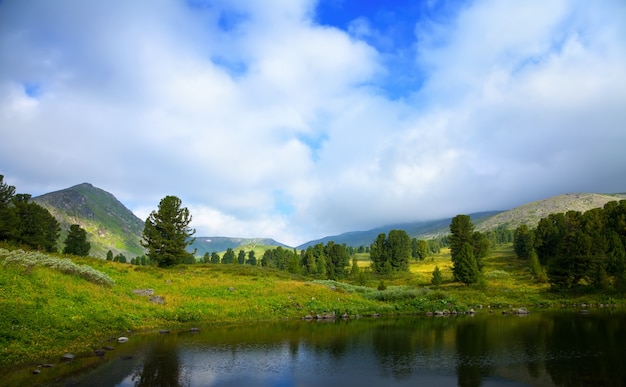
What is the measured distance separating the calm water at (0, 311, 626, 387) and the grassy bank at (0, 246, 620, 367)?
3.70 meters

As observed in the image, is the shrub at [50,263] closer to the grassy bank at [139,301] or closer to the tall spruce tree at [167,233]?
the grassy bank at [139,301]

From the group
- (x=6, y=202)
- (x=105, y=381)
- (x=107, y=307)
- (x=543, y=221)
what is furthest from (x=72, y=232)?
(x=543, y=221)

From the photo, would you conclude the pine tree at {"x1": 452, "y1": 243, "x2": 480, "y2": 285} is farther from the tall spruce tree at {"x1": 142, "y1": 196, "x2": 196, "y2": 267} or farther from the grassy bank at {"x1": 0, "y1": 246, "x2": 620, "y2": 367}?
the tall spruce tree at {"x1": 142, "y1": 196, "x2": 196, "y2": 267}

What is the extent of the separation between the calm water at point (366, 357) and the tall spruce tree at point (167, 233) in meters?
34.3

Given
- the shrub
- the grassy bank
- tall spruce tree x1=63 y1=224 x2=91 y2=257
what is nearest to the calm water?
the grassy bank

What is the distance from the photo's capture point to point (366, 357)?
30344mm

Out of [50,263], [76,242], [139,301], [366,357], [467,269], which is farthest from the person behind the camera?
[76,242]

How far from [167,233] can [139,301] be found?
2987cm

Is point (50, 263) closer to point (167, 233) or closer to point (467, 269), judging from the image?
point (167, 233)

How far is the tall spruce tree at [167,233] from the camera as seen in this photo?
72438 millimetres

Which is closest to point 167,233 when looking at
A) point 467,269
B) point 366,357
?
point 366,357

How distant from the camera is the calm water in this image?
23844 millimetres

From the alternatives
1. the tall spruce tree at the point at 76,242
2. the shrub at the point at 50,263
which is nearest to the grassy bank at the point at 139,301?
the shrub at the point at 50,263

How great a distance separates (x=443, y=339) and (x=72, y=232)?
129927mm
